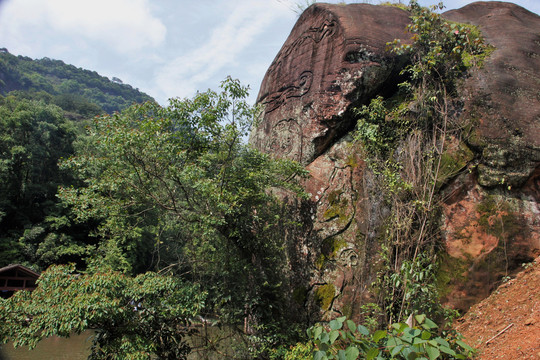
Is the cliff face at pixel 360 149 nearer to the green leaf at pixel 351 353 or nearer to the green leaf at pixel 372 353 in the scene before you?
the green leaf at pixel 372 353

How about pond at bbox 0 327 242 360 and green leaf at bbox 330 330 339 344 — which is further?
pond at bbox 0 327 242 360

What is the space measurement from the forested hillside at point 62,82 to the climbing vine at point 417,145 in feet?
203

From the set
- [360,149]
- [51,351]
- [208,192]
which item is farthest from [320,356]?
[51,351]

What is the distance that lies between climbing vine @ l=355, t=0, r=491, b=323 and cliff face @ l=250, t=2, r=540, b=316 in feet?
0.58

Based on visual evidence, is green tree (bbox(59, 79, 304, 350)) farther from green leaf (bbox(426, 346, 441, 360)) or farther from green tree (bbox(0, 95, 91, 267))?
green tree (bbox(0, 95, 91, 267))

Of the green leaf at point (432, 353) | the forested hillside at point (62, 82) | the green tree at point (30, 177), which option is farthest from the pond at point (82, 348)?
the forested hillside at point (62, 82)

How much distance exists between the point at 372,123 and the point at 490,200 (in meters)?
2.01

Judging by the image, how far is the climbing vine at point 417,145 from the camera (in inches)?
178

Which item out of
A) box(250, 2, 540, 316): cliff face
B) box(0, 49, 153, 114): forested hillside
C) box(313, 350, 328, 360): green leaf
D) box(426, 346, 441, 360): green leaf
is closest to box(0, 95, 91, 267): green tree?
box(250, 2, 540, 316): cliff face

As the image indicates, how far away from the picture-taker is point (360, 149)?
5.61 meters

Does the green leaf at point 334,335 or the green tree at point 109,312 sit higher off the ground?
the green leaf at point 334,335

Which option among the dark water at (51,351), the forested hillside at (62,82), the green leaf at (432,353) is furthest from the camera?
the forested hillside at (62,82)

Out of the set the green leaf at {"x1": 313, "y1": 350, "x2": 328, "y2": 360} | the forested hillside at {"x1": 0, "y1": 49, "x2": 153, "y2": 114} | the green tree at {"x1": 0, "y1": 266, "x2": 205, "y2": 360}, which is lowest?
the green tree at {"x1": 0, "y1": 266, "x2": 205, "y2": 360}

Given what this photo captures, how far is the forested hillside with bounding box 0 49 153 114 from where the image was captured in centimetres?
5950
